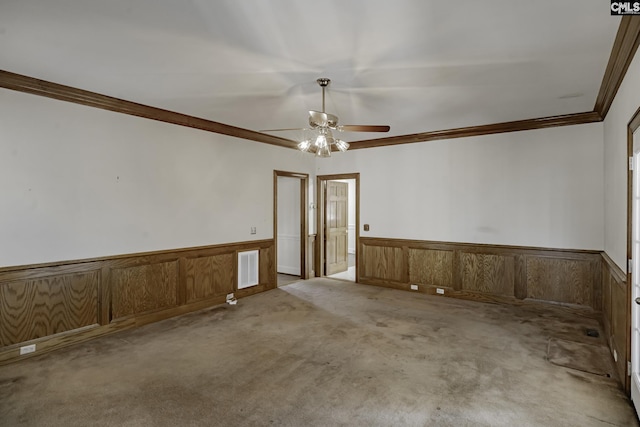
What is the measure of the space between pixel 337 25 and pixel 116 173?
10.2ft

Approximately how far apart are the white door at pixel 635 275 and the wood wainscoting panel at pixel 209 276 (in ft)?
15.3

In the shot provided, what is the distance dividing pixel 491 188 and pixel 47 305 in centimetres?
584

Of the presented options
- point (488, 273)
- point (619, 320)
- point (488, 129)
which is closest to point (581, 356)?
point (619, 320)

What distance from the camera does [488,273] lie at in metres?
5.34

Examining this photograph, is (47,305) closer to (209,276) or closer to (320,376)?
(209,276)

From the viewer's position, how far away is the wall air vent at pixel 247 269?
558 cm

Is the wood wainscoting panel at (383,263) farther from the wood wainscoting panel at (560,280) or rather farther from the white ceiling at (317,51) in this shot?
the white ceiling at (317,51)

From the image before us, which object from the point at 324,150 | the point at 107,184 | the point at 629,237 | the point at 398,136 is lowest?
the point at 629,237

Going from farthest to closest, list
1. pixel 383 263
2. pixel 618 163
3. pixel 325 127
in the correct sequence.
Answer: pixel 383 263
pixel 325 127
pixel 618 163

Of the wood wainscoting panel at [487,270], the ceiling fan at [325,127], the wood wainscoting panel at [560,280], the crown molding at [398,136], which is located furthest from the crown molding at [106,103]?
the wood wainscoting panel at [560,280]

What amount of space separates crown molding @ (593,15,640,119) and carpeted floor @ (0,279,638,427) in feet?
8.56

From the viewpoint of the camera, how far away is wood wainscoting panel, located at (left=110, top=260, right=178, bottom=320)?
160 inches

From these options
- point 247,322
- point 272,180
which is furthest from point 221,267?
point 272,180

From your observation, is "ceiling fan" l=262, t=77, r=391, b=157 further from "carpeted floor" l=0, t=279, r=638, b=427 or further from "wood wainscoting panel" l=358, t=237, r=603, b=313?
"wood wainscoting panel" l=358, t=237, r=603, b=313
